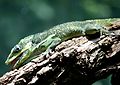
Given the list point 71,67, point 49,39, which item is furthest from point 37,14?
point 71,67

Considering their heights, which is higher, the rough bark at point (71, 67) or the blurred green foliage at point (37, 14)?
the blurred green foliage at point (37, 14)

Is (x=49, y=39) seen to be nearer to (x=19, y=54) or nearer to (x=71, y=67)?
(x=19, y=54)

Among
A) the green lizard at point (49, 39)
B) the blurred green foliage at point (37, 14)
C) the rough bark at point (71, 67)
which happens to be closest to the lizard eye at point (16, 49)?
the green lizard at point (49, 39)

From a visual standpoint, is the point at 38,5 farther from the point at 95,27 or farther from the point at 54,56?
the point at 54,56

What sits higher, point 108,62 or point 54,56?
point 54,56

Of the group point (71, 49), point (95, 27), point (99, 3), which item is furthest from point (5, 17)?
point (71, 49)

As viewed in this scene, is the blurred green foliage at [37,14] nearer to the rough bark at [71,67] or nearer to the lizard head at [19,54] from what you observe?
the lizard head at [19,54]

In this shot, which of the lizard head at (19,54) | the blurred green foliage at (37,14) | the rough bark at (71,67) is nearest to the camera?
the rough bark at (71,67)
